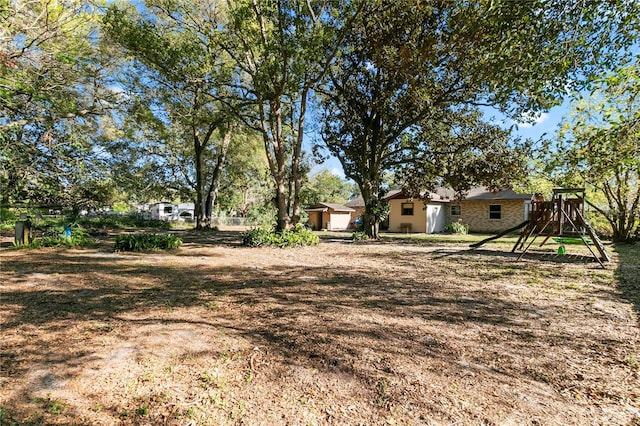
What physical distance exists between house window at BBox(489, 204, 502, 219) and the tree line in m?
7.46

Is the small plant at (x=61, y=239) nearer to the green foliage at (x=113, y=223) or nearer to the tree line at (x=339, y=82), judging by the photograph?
the tree line at (x=339, y=82)

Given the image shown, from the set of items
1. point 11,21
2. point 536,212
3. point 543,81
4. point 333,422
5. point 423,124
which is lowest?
point 333,422

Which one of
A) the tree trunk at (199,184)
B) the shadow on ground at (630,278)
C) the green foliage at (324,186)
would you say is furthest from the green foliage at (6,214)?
the green foliage at (324,186)

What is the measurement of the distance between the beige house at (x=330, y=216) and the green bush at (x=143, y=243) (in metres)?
19.0

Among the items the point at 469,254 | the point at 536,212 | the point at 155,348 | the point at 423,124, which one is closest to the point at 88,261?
the point at 155,348

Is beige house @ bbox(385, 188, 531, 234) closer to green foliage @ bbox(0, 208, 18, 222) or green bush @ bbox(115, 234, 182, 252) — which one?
green bush @ bbox(115, 234, 182, 252)

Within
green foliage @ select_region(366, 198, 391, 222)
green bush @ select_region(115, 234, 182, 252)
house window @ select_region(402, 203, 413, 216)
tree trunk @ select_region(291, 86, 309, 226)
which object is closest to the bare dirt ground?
green bush @ select_region(115, 234, 182, 252)

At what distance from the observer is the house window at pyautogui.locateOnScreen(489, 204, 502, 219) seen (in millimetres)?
23078

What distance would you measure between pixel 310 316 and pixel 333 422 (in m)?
2.13

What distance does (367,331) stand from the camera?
374 centimetres

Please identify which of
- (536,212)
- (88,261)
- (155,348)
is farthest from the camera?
(536,212)

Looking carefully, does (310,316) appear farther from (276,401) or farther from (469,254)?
(469,254)

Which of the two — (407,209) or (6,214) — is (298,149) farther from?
(407,209)

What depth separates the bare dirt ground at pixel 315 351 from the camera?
228cm
